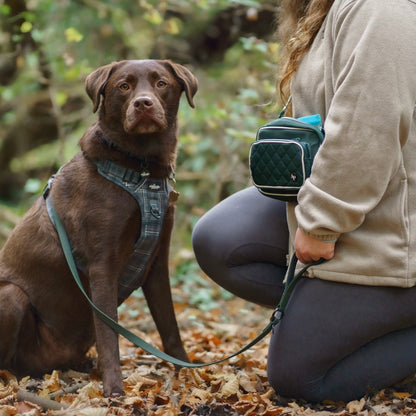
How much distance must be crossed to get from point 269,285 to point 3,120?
519 cm

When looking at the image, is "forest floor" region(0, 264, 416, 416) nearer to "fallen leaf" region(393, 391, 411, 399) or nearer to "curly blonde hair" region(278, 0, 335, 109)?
"fallen leaf" region(393, 391, 411, 399)

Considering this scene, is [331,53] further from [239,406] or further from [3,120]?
[3,120]

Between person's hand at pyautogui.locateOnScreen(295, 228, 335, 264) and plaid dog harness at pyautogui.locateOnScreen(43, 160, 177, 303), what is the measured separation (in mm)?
720

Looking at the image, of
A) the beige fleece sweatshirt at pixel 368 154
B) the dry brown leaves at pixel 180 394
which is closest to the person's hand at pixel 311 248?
the beige fleece sweatshirt at pixel 368 154

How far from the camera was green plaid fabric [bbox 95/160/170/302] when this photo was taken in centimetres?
278

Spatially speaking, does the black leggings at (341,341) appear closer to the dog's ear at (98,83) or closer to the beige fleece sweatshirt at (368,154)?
the beige fleece sweatshirt at (368,154)

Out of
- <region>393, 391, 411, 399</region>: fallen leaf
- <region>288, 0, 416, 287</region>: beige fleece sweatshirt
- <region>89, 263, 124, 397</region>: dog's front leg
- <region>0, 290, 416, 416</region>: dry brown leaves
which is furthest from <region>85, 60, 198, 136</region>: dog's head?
<region>393, 391, 411, 399</region>: fallen leaf

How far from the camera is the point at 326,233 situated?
229 cm

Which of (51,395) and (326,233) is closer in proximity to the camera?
(326,233)

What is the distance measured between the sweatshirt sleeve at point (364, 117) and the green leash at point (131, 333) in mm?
296

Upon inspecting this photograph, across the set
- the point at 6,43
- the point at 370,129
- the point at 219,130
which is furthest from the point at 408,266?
the point at 6,43

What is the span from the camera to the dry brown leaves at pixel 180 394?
2.34 metres

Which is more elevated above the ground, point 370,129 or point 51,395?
point 370,129

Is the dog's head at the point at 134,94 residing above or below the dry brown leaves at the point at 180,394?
above
